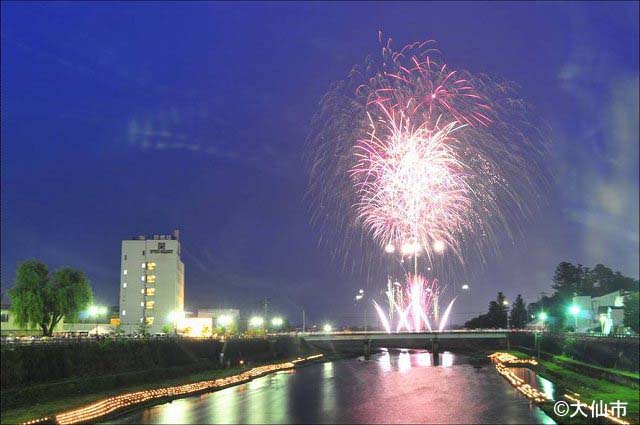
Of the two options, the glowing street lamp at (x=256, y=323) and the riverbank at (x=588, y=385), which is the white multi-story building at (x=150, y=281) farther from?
the riverbank at (x=588, y=385)

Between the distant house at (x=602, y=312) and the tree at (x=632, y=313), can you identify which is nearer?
the tree at (x=632, y=313)

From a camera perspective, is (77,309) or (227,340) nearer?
(77,309)

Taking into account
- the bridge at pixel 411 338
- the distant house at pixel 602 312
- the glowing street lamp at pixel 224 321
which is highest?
the distant house at pixel 602 312

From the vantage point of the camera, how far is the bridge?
479ft

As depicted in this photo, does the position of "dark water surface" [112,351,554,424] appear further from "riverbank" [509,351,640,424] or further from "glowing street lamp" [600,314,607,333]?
"glowing street lamp" [600,314,607,333]

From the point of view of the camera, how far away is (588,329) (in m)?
144

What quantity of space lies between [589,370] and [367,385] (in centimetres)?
2688

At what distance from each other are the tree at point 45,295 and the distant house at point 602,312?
9001cm

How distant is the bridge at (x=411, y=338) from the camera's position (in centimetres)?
14612

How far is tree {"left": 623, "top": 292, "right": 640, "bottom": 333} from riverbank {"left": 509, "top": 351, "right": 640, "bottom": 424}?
49.3 ft

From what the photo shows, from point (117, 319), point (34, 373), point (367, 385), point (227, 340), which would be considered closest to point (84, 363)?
point (34, 373)

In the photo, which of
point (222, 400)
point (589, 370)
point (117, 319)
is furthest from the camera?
point (117, 319)

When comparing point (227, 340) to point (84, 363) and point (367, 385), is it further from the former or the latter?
point (84, 363)

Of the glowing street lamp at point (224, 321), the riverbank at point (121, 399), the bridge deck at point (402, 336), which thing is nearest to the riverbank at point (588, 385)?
the riverbank at point (121, 399)
